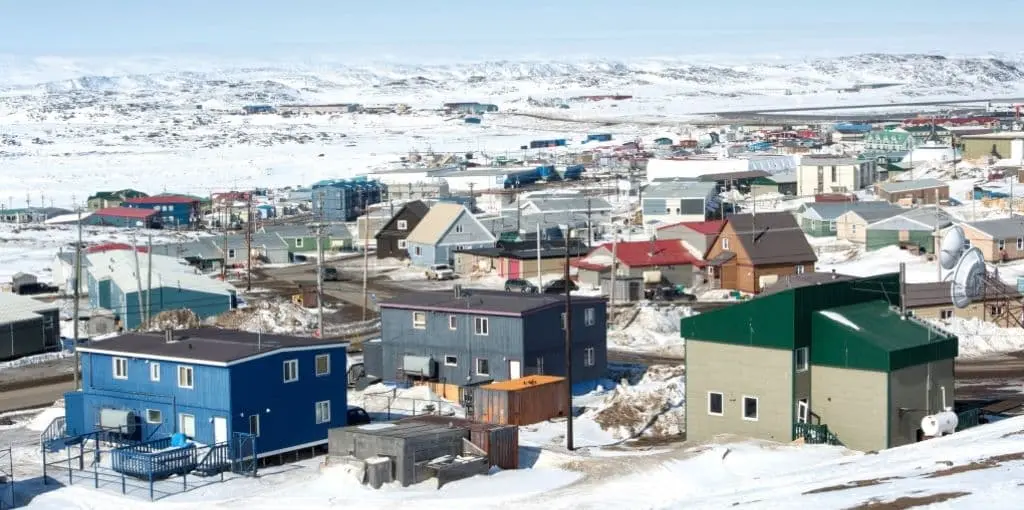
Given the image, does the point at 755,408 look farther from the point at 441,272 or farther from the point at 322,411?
the point at 441,272

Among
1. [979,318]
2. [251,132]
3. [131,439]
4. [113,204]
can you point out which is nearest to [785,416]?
[131,439]

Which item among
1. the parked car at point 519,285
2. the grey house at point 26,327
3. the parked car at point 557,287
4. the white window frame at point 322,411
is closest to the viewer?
the white window frame at point 322,411

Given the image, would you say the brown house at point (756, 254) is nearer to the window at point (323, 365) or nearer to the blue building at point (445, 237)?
the blue building at point (445, 237)

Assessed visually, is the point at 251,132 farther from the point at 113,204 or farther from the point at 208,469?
the point at 208,469

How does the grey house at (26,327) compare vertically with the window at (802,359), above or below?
below

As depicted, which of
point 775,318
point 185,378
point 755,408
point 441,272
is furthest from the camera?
point 441,272

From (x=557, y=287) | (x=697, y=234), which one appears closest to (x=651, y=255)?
(x=697, y=234)

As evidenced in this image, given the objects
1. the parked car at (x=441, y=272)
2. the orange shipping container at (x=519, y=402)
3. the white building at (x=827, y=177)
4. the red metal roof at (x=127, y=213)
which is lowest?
the orange shipping container at (x=519, y=402)

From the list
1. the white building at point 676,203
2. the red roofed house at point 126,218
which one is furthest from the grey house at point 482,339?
the red roofed house at point 126,218
